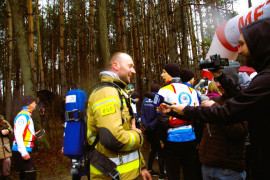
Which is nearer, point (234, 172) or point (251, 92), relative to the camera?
point (251, 92)

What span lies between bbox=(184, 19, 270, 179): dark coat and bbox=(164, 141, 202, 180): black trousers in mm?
1424

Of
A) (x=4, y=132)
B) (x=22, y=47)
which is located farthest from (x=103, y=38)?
(x=4, y=132)

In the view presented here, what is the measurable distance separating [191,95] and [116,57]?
53.6 inches

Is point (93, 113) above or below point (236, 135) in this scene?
above

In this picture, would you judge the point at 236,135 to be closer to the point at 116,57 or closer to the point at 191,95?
the point at 191,95

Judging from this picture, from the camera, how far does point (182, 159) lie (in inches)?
117

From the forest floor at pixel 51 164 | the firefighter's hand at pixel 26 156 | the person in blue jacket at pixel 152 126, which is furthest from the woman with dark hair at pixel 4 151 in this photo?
the person in blue jacket at pixel 152 126

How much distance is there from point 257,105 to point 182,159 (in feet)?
6.01

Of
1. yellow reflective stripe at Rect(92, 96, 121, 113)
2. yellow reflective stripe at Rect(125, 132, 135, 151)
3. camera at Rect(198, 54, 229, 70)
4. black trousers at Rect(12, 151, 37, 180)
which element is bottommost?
black trousers at Rect(12, 151, 37, 180)

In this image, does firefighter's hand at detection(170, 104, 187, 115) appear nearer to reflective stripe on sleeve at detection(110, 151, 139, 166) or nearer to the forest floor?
reflective stripe on sleeve at detection(110, 151, 139, 166)

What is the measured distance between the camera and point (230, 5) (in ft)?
59.1

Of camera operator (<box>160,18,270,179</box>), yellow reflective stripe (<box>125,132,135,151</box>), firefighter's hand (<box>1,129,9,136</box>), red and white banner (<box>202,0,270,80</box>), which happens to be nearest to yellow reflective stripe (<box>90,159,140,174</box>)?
yellow reflective stripe (<box>125,132,135,151</box>)

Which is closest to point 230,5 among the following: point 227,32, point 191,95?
point 227,32

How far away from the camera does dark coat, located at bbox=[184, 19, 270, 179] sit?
1363 mm
